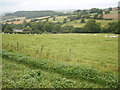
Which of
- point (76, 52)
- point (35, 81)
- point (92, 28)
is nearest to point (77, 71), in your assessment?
point (35, 81)

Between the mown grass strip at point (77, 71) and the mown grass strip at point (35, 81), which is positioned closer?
the mown grass strip at point (35, 81)

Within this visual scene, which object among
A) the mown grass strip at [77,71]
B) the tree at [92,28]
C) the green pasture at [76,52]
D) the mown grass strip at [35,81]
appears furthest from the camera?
the tree at [92,28]

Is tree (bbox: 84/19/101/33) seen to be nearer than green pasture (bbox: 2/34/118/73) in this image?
No

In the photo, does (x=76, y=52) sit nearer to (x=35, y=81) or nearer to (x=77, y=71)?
(x=77, y=71)

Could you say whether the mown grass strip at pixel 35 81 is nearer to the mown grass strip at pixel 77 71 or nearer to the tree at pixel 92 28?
the mown grass strip at pixel 77 71

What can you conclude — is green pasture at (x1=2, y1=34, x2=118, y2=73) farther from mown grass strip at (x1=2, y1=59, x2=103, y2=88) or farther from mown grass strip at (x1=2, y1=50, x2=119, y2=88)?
mown grass strip at (x1=2, y1=59, x2=103, y2=88)

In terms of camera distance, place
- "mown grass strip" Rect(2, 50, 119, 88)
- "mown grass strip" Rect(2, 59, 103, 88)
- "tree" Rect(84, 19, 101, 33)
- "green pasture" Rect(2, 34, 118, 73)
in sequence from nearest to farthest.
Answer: "mown grass strip" Rect(2, 59, 103, 88) → "mown grass strip" Rect(2, 50, 119, 88) → "green pasture" Rect(2, 34, 118, 73) → "tree" Rect(84, 19, 101, 33)

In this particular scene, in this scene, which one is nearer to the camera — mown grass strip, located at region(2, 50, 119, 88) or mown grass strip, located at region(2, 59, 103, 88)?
mown grass strip, located at region(2, 59, 103, 88)

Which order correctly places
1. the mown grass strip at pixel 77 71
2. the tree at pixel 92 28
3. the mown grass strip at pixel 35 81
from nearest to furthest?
1. the mown grass strip at pixel 35 81
2. the mown grass strip at pixel 77 71
3. the tree at pixel 92 28

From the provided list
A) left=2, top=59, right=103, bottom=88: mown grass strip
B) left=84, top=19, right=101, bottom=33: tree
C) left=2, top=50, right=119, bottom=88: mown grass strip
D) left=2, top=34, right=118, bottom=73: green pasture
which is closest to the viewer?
left=2, top=59, right=103, bottom=88: mown grass strip

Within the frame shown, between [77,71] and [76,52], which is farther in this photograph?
[76,52]

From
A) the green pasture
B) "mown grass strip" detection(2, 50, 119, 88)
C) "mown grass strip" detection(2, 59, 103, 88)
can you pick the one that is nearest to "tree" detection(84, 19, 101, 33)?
the green pasture

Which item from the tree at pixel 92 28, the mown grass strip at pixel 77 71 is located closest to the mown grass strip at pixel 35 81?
the mown grass strip at pixel 77 71

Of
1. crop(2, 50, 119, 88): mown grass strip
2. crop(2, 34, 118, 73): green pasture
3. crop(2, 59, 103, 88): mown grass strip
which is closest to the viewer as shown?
crop(2, 59, 103, 88): mown grass strip
